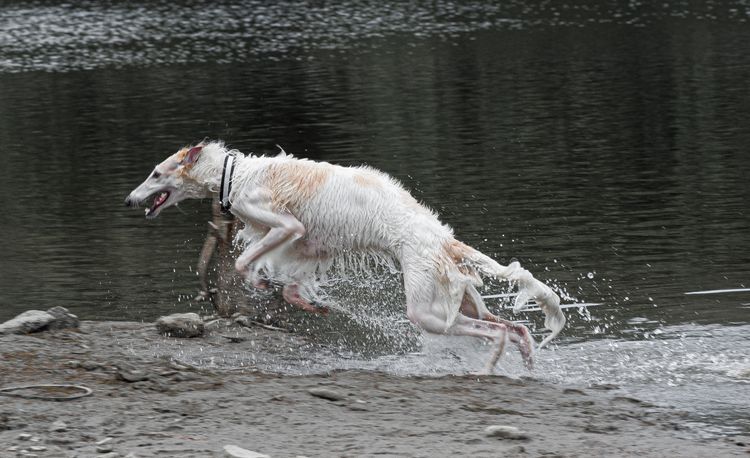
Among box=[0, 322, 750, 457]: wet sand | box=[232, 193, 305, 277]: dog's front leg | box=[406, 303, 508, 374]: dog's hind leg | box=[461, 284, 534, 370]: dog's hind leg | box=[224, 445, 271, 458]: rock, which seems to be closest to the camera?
box=[224, 445, 271, 458]: rock

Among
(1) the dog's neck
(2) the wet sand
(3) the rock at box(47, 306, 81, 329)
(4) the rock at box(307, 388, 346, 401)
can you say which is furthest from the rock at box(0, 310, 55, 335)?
(4) the rock at box(307, 388, 346, 401)

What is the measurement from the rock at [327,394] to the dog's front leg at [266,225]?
2.10m

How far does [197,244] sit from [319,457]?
334 inches

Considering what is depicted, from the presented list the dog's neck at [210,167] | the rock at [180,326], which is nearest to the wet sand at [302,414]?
the rock at [180,326]

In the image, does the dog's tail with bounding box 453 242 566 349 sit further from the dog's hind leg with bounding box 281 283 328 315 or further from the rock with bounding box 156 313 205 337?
the rock with bounding box 156 313 205 337

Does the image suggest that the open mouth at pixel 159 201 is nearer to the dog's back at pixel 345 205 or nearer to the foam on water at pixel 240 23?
the dog's back at pixel 345 205

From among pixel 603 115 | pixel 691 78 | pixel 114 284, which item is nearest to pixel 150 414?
pixel 114 284

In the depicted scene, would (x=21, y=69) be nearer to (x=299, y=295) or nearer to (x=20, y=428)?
(x=299, y=295)

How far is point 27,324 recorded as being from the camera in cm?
1073

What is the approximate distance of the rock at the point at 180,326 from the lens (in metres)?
11.1

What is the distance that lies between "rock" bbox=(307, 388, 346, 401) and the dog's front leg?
2098 millimetres

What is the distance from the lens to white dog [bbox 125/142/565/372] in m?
10.1

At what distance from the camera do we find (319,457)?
24.8 feet

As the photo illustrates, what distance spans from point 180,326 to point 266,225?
52.4 inches
